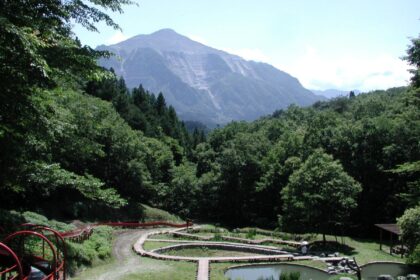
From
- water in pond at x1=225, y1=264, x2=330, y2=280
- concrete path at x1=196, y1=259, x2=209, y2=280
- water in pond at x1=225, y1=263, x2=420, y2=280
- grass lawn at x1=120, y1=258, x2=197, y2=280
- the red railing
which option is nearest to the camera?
the red railing

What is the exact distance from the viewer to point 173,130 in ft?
316

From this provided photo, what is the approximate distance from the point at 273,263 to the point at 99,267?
442 inches

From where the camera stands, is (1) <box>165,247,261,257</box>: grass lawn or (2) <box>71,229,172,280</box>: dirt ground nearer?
(2) <box>71,229,172,280</box>: dirt ground

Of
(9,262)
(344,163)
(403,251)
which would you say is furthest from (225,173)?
(9,262)

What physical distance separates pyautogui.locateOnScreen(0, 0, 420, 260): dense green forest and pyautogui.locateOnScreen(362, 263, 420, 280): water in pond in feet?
15.0

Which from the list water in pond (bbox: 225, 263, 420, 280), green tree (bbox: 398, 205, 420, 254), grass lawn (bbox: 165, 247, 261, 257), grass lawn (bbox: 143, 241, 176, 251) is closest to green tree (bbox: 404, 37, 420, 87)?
green tree (bbox: 398, 205, 420, 254)

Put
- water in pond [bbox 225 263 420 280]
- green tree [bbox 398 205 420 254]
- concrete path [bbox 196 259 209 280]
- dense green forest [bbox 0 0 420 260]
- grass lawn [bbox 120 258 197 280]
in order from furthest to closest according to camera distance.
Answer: water in pond [bbox 225 263 420 280] → concrete path [bbox 196 259 209 280] → grass lawn [bbox 120 258 197 280] → green tree [bbox 398 205 420 254] → dense green forest [bbox 0 0 420 260]

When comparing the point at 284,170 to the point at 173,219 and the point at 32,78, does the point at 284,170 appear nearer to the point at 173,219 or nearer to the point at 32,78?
the point at 173,219

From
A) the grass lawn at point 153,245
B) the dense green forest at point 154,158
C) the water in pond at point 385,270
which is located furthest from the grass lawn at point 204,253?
the water in pond at point 385,270

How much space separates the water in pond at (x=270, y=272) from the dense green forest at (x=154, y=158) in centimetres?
705

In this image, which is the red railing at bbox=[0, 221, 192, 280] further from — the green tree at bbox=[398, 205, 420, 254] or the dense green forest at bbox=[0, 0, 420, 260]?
the green tree at bbox=[398, 205, 420, 254]

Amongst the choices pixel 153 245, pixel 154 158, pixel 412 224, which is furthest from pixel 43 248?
pixel 154 158

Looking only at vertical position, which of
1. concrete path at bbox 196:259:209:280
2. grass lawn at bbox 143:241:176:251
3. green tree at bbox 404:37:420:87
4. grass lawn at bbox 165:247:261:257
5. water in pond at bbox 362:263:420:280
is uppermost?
green tree at bbox 404:37:420:87

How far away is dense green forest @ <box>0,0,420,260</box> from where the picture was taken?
1233 centimetres
